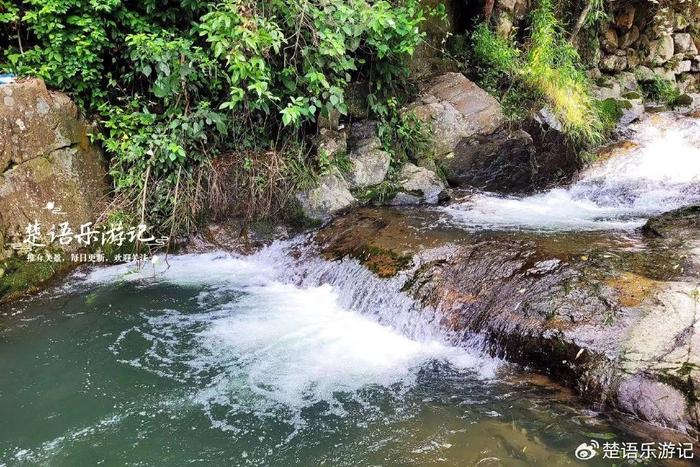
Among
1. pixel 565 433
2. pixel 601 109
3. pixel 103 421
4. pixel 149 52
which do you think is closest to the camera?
pixel 565 433

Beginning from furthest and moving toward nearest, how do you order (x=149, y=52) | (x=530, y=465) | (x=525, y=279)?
(x=149, y=52), (x=525, y=279), (x=530, y=465)

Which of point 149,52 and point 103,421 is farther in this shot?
point 149,52

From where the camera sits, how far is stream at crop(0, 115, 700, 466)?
3.39 meters

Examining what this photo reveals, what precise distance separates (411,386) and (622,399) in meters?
1.49

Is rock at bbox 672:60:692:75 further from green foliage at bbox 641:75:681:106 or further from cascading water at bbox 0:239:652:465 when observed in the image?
cascading water at bbox 0:239:652:465

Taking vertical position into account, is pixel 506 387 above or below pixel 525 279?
below

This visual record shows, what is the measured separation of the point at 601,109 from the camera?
9.89 meters

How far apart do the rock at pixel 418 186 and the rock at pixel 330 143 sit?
101 cm

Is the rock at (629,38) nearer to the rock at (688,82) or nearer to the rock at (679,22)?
the rock at (679,22)

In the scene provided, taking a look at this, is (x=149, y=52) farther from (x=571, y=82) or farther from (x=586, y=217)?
(x=571, y=82)

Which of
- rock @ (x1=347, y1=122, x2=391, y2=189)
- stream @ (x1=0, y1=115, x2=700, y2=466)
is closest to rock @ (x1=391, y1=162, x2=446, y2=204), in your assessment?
rock @ (x1=347, y1=122, x2=391, y2=189)

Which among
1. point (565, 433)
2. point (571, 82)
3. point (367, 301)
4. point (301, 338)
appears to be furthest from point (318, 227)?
point (571, 82)

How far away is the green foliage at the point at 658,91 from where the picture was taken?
12188 mm

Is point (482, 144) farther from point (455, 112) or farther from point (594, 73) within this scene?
point (594, 73)
